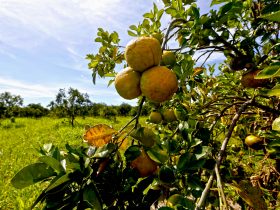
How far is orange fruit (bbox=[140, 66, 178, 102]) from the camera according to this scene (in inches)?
41.4

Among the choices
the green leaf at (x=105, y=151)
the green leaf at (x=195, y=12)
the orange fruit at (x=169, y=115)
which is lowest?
the green leaf at (x=105, y=151)

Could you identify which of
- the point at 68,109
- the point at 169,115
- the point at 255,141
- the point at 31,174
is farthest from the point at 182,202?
the point at 68,109

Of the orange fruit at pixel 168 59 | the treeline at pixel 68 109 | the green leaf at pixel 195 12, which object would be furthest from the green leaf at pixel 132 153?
the treeline at pixel 68 109

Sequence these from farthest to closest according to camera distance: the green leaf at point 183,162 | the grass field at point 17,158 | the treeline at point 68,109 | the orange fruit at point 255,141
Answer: the treeline at point 68,109, the grass field at point 17,158, the orange fruit at point 255,141, the green leaf at point 183,162

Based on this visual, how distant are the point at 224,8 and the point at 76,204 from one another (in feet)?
3.31

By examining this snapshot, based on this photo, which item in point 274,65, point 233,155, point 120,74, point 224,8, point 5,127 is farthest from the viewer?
point 5,127

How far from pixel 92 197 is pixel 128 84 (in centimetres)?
43

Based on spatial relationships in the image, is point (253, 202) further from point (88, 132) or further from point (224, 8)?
point (224, 8)

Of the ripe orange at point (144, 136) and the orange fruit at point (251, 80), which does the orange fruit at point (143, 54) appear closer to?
the ripe orange at point (144, 136)

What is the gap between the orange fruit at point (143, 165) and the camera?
46.6 inches

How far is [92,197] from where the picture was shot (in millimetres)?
930

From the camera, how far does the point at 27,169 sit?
3.26ft

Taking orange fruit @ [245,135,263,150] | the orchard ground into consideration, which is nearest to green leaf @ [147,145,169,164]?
the orchard ground

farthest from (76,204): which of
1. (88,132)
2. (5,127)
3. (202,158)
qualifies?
(5,127)
